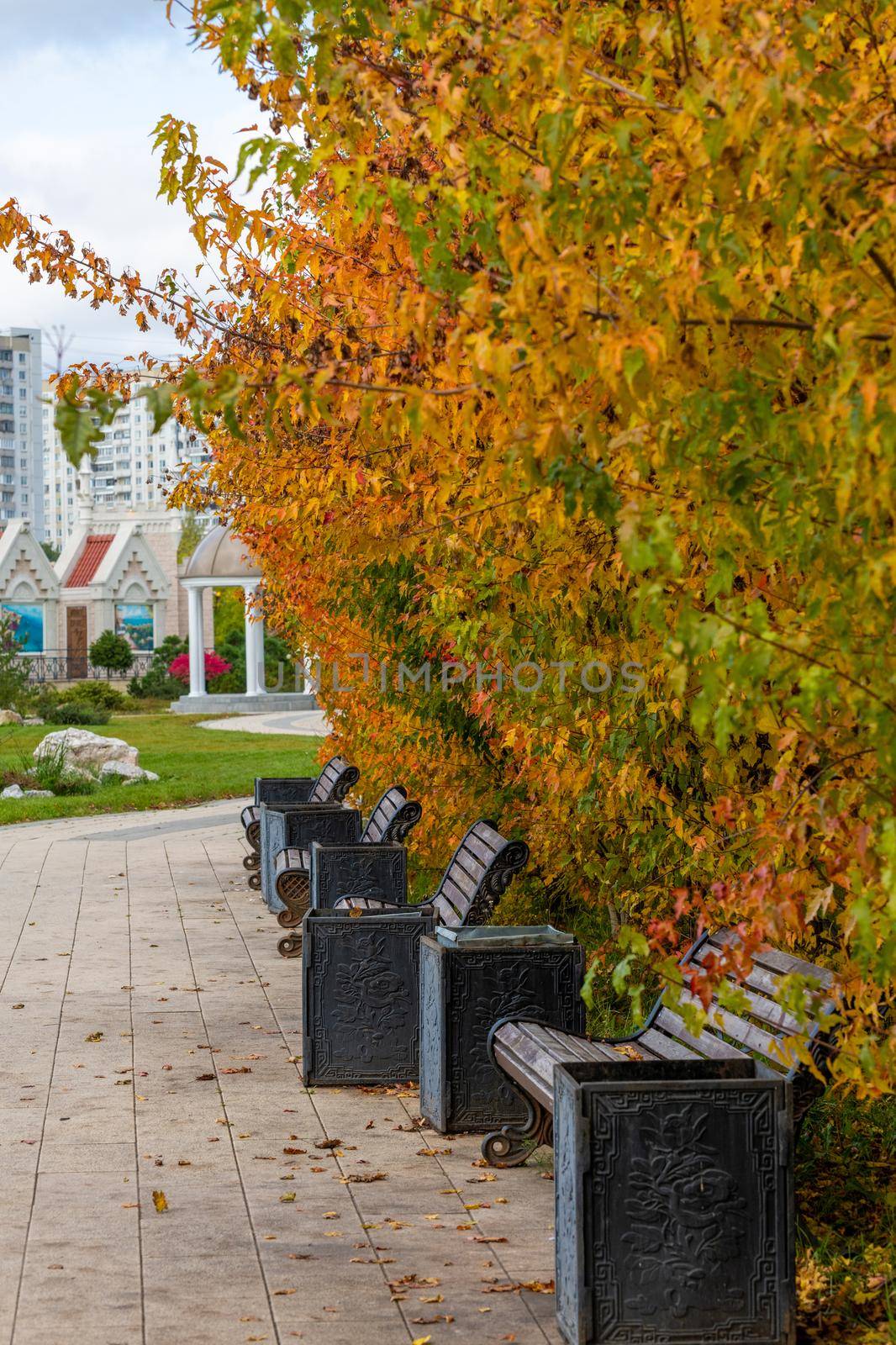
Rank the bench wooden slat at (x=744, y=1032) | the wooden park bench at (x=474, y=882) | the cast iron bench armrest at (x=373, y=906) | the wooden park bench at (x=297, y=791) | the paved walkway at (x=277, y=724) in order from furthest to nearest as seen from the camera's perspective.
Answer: the paved walkway at (x=277, y=724), the wooden park bench at (x=297, y=791), the cast iron bench armrest at (x=373, y=906), the wooden park bench at (x=474, y=882), the bench wooden slat at (x=744, y=1032)

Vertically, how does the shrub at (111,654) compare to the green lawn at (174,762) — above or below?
above

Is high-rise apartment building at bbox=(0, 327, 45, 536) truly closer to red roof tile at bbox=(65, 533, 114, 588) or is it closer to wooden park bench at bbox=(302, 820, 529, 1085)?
red roof tile at bbox=(65, 533, 114, 588)

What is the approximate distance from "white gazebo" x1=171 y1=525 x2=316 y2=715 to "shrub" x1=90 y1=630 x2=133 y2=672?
830cm

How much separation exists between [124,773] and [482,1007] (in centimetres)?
1656

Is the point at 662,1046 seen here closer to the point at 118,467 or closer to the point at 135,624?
the point at 135,624

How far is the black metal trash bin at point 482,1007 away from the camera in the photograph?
5.39 metres

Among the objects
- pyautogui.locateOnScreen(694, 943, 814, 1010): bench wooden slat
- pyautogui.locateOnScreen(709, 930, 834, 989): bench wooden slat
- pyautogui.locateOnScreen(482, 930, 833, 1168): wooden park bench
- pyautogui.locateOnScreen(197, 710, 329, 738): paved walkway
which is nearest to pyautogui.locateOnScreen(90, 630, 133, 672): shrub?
pyautogui.locateOnScreen(197, 710, 329, 738): paved walkway

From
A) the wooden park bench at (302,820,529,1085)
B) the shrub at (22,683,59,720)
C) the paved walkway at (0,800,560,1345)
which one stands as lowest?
the shrub at (22,683,59,720)

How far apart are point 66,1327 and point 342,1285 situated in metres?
0.70

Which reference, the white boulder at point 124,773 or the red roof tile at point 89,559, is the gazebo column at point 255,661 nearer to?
the red roof tile at point 89,559

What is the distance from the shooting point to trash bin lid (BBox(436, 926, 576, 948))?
5500mm

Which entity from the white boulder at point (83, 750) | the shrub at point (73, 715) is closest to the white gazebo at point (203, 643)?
the shrub at point (73, 715)

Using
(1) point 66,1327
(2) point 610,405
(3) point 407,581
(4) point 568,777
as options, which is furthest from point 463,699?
(1) point 66,1327

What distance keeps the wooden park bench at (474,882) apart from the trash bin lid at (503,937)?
0.46 ft
